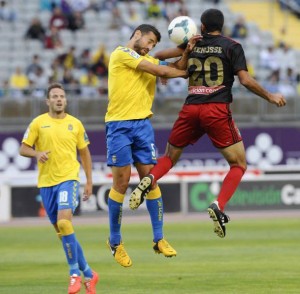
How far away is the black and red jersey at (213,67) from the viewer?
13.4m

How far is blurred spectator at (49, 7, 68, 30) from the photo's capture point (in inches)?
1242

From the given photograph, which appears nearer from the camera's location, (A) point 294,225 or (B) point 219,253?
(B) point 219,253

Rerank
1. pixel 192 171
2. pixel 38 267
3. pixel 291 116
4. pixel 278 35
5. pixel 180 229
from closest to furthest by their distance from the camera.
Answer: pixel 38 267
pixel 180 229
pixel 192 171
pixel 291 116
pixel 278 35

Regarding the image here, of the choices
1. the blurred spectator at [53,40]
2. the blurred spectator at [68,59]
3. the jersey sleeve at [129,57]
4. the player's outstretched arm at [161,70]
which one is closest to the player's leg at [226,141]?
the player's outstretched arm at [161,70]

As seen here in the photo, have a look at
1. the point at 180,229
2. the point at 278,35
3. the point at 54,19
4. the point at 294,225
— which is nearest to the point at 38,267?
the point at 180,229

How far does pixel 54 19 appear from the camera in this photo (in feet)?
104

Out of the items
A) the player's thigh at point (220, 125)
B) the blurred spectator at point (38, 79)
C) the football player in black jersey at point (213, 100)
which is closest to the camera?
the football player in black jersey at point (213, 100)

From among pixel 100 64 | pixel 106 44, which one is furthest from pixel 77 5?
pixel 100 64

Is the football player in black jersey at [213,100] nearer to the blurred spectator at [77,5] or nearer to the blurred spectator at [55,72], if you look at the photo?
the blurred spectator at [55,72]

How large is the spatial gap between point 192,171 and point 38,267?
10593 mm

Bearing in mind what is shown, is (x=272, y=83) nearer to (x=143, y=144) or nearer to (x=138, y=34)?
(x=143, y=144)

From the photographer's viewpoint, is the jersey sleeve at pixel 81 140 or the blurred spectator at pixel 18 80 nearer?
the jersey sleeve at pixel 81 140

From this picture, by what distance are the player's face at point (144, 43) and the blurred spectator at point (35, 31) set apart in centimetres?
1749

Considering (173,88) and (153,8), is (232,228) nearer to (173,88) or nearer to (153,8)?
(173,88)
